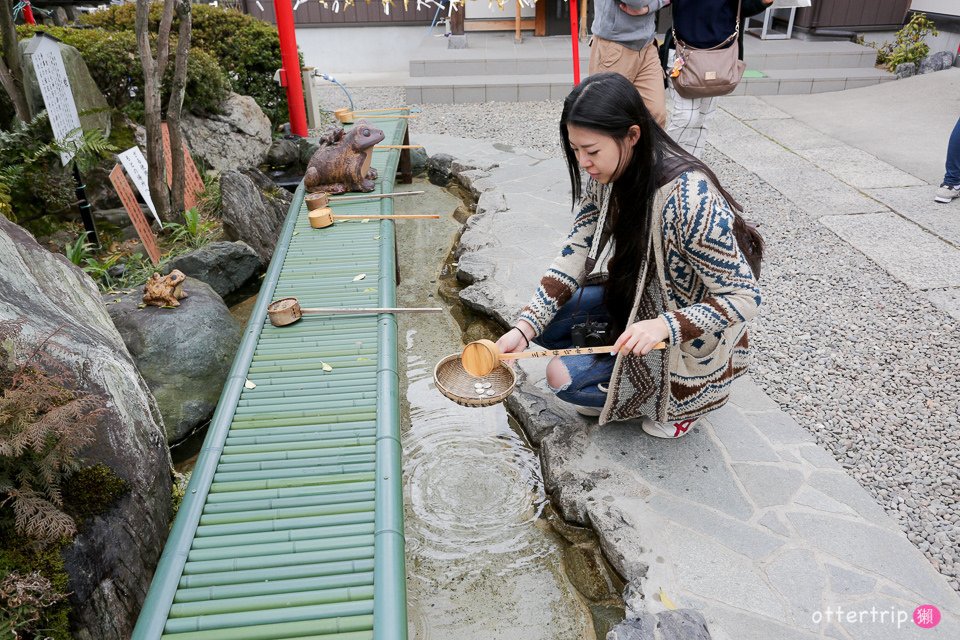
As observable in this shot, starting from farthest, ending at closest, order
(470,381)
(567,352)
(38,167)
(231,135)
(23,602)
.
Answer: (231,135), (38,167), (470,381), (567,352), (23,602)

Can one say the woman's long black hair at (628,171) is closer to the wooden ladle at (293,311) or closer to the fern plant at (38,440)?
the wooden ladle at (293,311)

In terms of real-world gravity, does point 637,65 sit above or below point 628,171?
above

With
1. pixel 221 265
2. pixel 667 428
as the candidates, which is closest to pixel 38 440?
pixel 667 428

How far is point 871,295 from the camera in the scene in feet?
15.9

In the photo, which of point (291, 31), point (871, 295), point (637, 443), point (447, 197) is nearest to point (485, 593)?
point (637, 443)

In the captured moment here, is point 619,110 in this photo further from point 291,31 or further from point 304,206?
point 291,31

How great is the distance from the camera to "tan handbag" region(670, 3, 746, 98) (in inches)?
200

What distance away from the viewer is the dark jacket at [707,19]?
495 centimetres

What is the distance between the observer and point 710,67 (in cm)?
508

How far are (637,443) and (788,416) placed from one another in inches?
36.0

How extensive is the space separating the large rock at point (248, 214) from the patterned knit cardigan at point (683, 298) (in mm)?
3073

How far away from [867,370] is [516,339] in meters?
2.40

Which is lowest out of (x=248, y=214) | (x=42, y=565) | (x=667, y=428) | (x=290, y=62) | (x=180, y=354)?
(x=667, y=428)

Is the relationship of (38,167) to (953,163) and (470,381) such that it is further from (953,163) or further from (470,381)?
(953,163)
